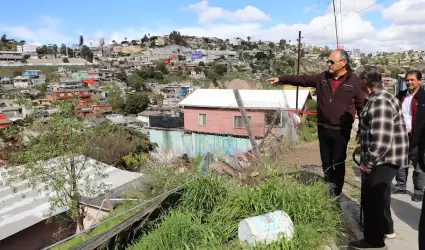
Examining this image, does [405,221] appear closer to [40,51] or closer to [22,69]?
[22,69]

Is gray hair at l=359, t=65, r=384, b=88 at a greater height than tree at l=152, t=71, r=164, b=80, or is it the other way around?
tree at l=152, t=71, r=164, b=80

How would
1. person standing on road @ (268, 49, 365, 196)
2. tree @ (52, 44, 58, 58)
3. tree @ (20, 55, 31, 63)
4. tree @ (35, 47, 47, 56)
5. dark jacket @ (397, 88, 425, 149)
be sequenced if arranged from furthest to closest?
tree @ (52, 44, 58, 58) → tree @ (35, 47, 47, 56) → tree @ (20, 55, 31, 63) → dark jacket @ (397, 88, 425, 149) → person standing on road @ (268, 49, 365, 196)

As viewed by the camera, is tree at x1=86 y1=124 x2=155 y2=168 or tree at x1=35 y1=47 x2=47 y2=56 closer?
tree at x1=86 y1=124 x2=155 y2=168

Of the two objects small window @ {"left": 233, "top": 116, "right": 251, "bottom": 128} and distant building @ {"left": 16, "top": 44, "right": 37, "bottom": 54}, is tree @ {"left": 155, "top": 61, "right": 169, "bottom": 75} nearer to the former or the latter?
distant building @ {"left": 16, "top": 44, "right": 37, "bottom": 54}

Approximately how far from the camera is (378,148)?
2.08 metres

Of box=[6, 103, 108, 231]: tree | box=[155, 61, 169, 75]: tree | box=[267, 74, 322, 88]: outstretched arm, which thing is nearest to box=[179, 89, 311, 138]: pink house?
box=[6, 103, 108, 231]: tree

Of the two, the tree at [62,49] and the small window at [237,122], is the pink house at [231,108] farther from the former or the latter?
the tree at [62,49]

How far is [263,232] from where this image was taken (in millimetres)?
2225

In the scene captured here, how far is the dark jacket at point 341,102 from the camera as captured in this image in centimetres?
262

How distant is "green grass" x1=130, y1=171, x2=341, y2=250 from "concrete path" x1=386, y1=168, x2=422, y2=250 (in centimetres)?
46

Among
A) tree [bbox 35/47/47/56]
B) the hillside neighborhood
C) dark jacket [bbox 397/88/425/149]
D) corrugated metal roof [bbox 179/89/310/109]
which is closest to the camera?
the hillside neighborhood

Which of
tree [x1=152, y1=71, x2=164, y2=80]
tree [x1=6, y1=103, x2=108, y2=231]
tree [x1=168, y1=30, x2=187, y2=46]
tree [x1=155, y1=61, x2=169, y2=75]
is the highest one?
tree [x1=168, y1=30, x2=187, y2=46]

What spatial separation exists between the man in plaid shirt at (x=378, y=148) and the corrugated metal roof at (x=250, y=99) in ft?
30.3

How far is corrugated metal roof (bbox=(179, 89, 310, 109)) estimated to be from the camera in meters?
12.8
